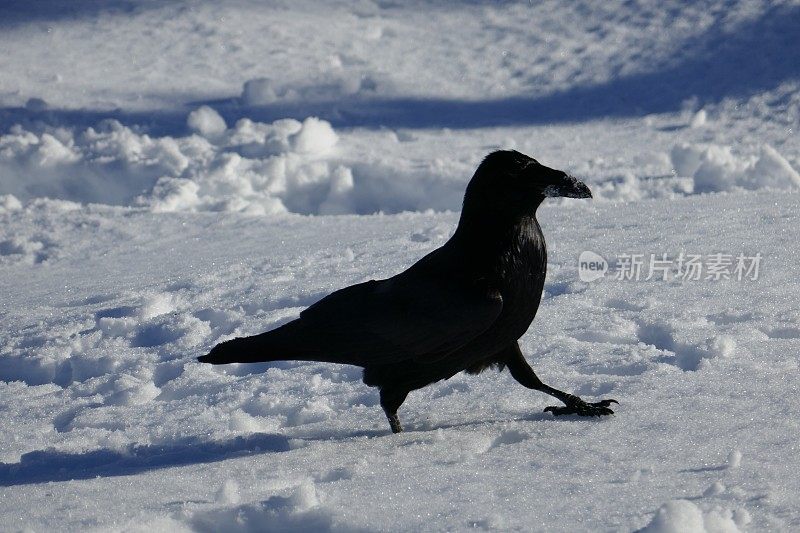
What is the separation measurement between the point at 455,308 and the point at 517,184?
0.39 metres

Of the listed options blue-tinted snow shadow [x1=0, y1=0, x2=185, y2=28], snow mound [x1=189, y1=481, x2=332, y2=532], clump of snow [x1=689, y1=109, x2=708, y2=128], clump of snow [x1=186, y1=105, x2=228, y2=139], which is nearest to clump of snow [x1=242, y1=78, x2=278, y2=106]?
clump of snow [x1=186, y1=105, x2=228, y2=139]

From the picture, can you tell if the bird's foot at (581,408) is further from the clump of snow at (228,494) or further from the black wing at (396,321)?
the clump of snow at (228,494)

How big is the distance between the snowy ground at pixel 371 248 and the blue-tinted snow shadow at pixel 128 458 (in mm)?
16

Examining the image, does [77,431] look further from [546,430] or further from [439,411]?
[546,430]

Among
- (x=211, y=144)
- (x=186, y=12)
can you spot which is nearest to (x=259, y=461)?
(x=211, y=144)

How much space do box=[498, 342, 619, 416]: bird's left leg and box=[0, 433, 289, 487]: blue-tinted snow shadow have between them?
0.72m

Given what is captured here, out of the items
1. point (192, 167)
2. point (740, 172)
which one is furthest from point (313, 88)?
point (740, 172)

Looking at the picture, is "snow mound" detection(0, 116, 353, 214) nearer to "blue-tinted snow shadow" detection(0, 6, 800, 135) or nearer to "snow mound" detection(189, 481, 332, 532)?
"blue-tinted snow shadow" detection(0, 6, 800, 135)

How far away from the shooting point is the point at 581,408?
3.10m

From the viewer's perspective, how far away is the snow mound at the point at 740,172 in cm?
716

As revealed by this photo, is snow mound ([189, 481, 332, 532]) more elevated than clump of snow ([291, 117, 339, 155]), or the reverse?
clump of snow ([291, 117, 339, 155])

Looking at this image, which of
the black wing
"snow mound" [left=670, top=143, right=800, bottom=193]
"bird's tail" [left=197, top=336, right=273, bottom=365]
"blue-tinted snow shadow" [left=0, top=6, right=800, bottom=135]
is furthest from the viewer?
"blue-tinted snow shadow" [left=0, top=6, right=800, bottom=135]

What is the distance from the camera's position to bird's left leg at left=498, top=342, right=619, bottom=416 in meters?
3.09

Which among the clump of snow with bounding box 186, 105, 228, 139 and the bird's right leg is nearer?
the bird's right leg
